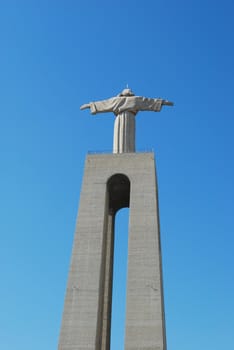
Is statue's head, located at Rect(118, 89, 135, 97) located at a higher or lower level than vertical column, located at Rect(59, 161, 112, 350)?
higher

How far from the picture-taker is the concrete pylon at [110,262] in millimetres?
19453

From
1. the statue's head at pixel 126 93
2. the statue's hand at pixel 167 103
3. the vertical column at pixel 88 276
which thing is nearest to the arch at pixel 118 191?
the vertical column at pixel 88 276

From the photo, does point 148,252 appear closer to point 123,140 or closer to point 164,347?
point 164,347

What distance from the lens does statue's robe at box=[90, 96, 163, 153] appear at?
26141 mm

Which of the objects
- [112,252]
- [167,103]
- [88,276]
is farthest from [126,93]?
[88,276]

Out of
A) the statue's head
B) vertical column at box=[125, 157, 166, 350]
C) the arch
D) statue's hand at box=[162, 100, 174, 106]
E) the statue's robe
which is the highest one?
the statue's head

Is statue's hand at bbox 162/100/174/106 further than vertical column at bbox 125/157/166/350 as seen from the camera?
Yes

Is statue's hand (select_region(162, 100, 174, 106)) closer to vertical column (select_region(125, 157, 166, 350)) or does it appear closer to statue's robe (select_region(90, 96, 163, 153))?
statue's robe (select_region(90, 96, 163, 153))

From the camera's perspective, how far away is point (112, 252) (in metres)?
25.2

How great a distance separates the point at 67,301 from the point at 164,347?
4749mm

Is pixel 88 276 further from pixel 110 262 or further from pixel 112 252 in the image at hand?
pixel 112 252

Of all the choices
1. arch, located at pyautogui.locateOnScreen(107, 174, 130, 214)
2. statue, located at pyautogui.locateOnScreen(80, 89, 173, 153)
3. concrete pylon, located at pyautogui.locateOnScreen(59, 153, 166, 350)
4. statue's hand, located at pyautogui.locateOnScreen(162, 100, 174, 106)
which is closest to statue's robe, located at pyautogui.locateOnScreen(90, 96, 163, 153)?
statue, located at pyautogui.locateOnScreen(80, 89, 173, 153)

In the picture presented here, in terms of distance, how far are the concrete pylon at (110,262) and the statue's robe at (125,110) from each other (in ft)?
4.78

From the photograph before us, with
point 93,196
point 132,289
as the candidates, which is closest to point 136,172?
point 93,196
